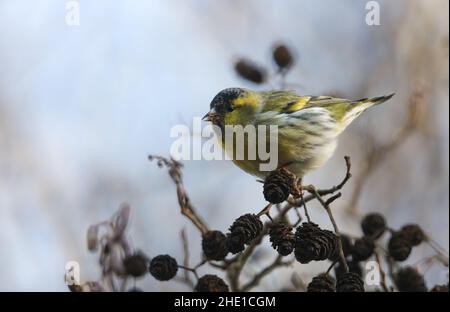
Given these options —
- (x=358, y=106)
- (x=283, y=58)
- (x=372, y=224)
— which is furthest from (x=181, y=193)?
(x=358, y=106)

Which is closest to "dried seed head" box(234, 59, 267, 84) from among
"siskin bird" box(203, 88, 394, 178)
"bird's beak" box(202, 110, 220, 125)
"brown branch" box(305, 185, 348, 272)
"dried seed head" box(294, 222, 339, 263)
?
"siskin bird" box(203, 88, 394, 178)

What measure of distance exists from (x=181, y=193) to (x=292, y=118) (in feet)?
1.97

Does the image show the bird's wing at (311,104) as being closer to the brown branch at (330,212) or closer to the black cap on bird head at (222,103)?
the black cap on bird head at (222,103)

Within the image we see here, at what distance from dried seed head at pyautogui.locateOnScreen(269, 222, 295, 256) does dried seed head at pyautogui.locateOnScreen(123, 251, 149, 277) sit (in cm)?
42

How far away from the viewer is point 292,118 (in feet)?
6.91

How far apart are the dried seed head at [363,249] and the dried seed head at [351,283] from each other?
0.91ft

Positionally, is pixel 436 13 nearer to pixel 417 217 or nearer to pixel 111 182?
pixel 417 217

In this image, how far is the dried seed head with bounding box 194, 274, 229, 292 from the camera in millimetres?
1564

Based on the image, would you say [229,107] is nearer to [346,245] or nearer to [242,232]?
[346,245]

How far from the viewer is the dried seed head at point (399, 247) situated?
172 cm
